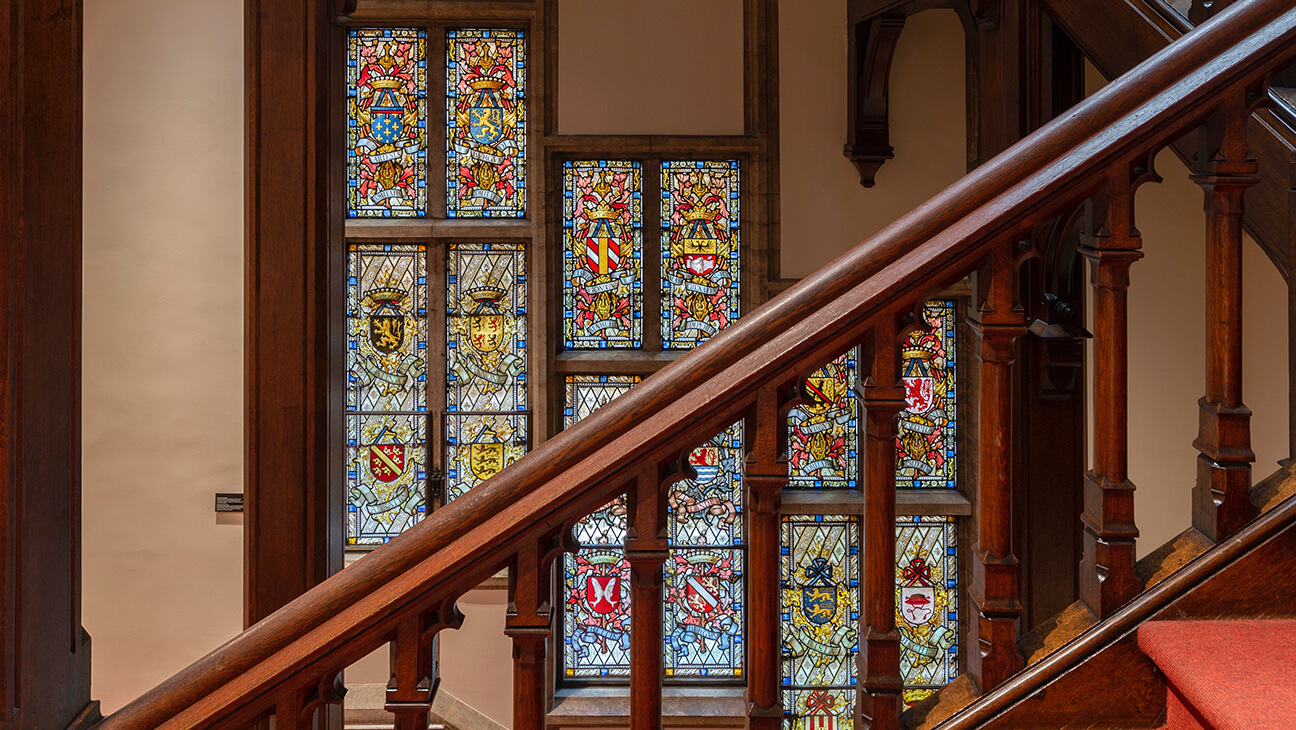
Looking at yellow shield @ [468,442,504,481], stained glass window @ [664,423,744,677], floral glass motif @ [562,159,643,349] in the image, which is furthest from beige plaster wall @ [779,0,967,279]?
yellow shield @ [468,442,504,481]

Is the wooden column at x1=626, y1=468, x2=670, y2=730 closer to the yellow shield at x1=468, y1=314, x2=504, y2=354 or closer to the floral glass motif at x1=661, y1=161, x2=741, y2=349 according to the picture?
the floral glass motif at x1=661, y1=161, x2=741, y2=349

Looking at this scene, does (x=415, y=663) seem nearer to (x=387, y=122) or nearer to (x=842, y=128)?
(x=842, y=128)

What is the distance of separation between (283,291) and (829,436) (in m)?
3.25

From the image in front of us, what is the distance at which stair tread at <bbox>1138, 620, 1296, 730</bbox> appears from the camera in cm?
88

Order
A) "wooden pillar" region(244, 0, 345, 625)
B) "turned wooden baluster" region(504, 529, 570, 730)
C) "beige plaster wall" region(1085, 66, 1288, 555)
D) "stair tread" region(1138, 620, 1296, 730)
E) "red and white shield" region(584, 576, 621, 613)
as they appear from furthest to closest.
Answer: "red and white shield" region(584, 576, 621, 613) → "beige plaster wall" region(1085, 66, 1288, 555) → "wooden pillar" region(244, 0, 345, 625) → "turned wooden baluster" region(504, 529, 570, 730) → "stair tread" region(1138, 620, 1296, 730)

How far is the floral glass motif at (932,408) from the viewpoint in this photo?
4711 mm

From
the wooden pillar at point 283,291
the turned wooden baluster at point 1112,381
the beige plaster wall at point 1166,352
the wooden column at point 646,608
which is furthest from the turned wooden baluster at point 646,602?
the beige plaster wall at point 1166,352

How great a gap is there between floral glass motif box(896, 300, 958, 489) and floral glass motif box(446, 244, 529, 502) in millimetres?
1749

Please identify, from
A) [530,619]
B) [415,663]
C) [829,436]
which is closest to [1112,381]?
[530,619]

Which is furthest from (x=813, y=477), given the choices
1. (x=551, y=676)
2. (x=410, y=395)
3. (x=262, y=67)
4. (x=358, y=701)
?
(x=262, y=67)

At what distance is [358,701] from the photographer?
452 cm

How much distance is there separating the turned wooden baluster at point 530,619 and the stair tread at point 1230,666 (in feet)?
1.88

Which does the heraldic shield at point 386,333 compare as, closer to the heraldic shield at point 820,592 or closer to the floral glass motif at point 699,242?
the floral glass motif at point 699,242

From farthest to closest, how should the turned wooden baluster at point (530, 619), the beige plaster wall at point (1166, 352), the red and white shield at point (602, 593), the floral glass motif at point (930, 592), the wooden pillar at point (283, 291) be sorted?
1. the red and white shield at point (602, 593)
2. the floral glass motif at point (930, 592)
3. the beige plaster wall at point (1166, 352)
4. the wooden pillar at point (283, 291)
5. the turned wooden baluster at point (530, 619)
